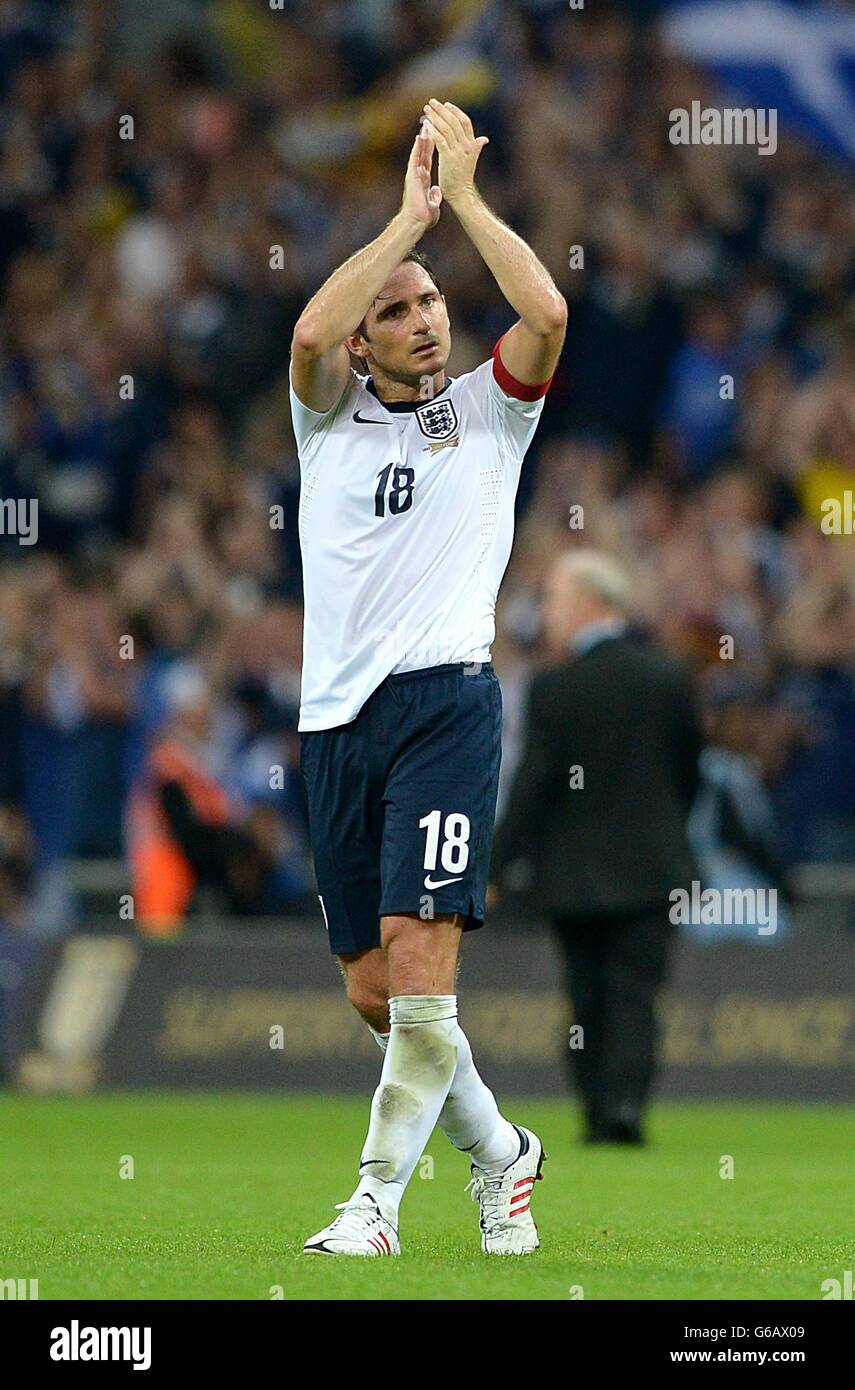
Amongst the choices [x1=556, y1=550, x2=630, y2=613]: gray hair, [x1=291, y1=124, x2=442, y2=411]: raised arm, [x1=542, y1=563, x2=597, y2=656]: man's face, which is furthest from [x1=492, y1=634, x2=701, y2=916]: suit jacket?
[x1=291, y1=124, x2=442, y2=411]: raised arm

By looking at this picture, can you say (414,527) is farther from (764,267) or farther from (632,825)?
(764,267)

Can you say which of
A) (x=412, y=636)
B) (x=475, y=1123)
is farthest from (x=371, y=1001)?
(x=412, y=636)

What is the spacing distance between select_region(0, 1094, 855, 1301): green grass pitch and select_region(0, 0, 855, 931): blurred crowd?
2.48 m

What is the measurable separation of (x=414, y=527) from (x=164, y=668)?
9.16 metres

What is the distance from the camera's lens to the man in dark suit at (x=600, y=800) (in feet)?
37.3

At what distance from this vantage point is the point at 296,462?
17297mm

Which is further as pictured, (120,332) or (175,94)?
(175,94)

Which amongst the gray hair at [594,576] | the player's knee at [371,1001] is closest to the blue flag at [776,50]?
the gray hair at [594,576]

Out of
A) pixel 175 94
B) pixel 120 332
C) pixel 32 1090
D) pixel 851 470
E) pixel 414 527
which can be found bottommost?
pixel 32 1090

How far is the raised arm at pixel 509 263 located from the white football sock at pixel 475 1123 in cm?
192

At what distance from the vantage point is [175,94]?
19.9 m

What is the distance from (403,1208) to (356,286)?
3.37m
